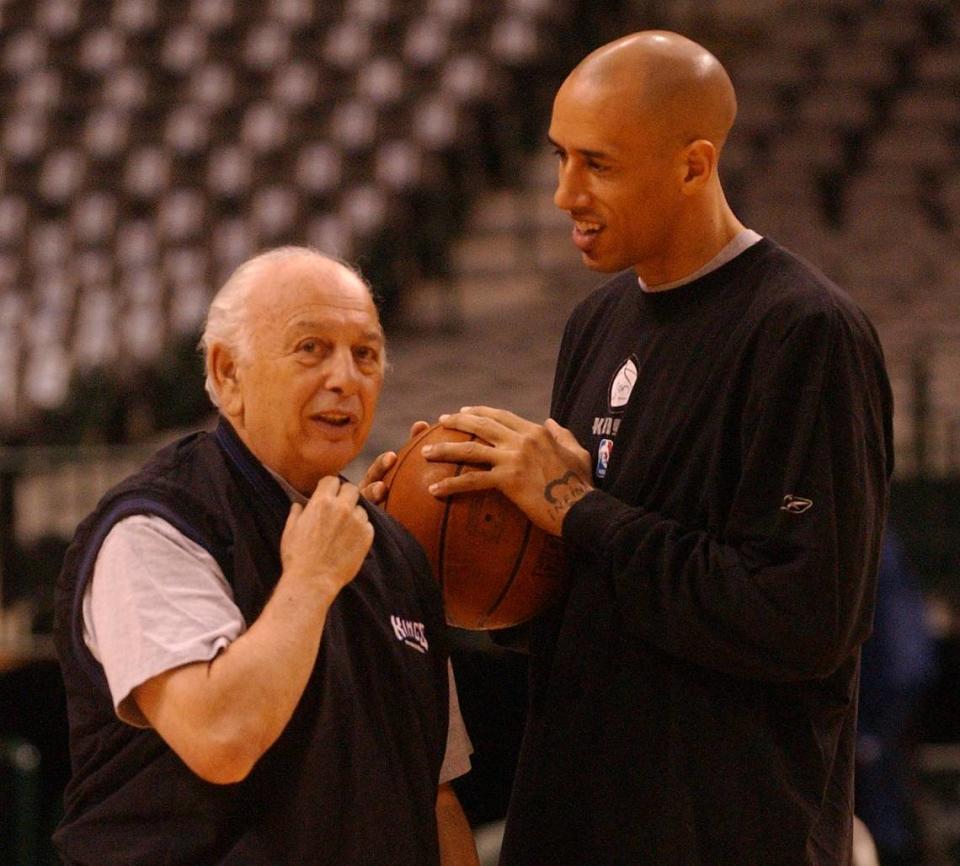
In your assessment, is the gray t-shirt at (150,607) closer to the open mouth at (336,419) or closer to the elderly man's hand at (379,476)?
the open mouth at (336,419)

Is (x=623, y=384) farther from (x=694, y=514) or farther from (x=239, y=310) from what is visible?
(x=239, y=310)

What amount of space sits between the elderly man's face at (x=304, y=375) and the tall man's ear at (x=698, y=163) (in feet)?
1.75

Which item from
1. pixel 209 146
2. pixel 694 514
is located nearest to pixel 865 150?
pixel 209 146

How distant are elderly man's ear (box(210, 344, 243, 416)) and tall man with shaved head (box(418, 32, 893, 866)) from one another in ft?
1.15

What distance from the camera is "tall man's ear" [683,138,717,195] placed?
2.38 meters

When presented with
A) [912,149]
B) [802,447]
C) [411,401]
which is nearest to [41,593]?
[411,401]

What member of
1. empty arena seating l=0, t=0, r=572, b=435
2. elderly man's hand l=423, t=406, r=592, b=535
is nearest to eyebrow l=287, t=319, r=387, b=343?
elderly man's hand l=423, t=406, r=592, b=535

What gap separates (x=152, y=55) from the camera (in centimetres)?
1141

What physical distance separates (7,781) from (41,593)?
1.06 meters

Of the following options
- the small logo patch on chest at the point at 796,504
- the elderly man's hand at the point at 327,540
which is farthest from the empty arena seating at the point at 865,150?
the elderly man's hand at the point at 327,540

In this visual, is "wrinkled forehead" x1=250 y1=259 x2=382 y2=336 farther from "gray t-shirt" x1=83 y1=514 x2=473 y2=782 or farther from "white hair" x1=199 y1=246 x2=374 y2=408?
"gray t-shirt" x1=83 y1=514 x2=473 y2=782

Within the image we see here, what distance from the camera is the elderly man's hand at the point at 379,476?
2.55 m

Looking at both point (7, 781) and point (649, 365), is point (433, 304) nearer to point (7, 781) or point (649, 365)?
point (7, 781)

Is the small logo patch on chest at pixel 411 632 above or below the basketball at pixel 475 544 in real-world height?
below
